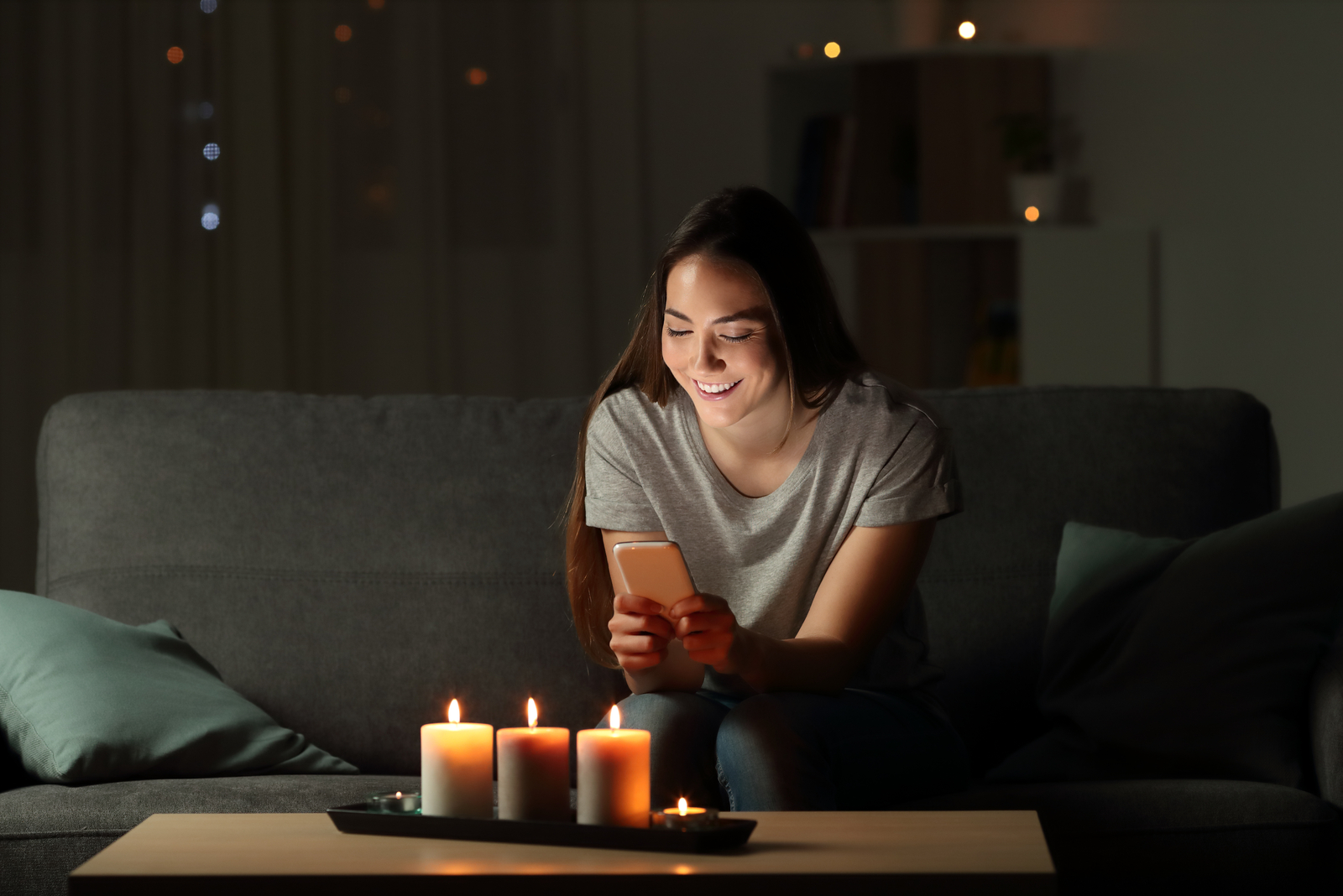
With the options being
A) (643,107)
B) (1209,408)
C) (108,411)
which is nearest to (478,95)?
(643,107)

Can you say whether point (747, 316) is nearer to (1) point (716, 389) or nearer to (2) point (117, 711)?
(1) point (716, 389)

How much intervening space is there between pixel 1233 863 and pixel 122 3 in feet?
11.4

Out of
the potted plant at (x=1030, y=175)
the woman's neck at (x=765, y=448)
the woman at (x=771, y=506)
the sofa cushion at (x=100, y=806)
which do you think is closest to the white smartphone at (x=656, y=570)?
the woman at (x=771, y=506)

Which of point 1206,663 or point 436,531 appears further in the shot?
point 436,531

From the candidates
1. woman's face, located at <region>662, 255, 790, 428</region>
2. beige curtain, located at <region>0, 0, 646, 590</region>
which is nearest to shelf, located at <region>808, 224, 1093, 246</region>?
beige curtain, located at <region>0, 0, 646, 590</region>

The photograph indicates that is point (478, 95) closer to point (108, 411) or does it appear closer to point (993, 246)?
point (993, 246)

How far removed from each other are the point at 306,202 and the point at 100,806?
8.55 ft

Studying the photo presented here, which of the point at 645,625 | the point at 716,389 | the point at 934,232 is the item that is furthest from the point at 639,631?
the point at 934,232

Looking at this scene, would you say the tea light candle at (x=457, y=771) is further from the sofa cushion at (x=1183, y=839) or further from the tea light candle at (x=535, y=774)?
the sofa cushion at (x=1183, y=839)

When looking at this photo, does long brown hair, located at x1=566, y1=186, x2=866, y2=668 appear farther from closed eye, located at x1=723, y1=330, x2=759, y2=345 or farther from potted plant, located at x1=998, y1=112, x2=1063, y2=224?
potted plant, located at x1=998, y1=112, x2=1063, y2=224

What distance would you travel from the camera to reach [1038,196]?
144 inches

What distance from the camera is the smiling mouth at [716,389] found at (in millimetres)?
1640

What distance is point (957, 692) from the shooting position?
195 centimetres

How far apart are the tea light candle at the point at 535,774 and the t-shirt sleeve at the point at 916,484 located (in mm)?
594
